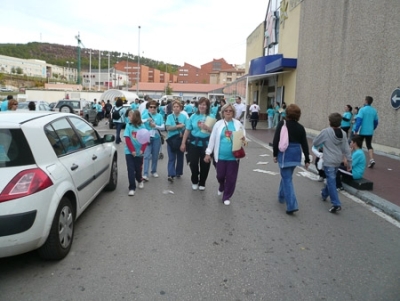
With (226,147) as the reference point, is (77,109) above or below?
above

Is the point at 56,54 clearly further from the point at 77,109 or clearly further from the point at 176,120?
the point at 176,120

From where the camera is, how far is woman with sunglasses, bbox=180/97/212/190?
242 inches

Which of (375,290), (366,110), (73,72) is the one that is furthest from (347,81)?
(73,72)

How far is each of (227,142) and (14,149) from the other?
10.1 feet

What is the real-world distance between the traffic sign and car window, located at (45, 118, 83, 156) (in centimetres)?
964

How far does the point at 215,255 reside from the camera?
3.72 meters

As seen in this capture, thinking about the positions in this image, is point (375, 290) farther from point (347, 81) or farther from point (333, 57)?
point (333, 57)

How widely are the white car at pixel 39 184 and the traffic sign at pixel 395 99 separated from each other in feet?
31.8

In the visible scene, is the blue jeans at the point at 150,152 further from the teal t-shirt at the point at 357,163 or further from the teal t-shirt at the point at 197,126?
the teal t-shirt at the point at 357,163

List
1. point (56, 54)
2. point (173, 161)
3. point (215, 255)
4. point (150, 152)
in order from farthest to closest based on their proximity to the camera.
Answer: point (56, 54) < point (150, 152) < point (173, 161) < point (215, 255)

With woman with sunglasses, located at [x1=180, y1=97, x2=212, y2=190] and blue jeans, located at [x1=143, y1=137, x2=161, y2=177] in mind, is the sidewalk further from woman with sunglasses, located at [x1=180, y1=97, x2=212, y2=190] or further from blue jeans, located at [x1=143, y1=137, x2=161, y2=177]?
blue jeans, located at [x1=143, y1=137, x2=161, y2=177]

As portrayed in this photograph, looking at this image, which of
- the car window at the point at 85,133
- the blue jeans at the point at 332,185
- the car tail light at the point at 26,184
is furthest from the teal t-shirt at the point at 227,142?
the car tail light at the point at 26,184

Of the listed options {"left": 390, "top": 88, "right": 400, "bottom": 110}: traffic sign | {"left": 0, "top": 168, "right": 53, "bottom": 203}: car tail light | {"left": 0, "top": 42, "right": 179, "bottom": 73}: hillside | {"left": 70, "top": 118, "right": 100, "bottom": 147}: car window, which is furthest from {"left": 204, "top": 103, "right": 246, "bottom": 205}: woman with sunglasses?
{"left": 0, "top": 42, "right": 179, "bottom": 73}: hillside

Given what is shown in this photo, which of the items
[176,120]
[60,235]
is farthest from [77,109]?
[60,235]
